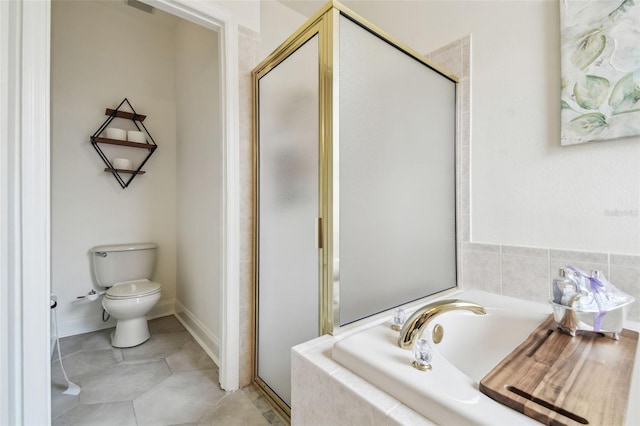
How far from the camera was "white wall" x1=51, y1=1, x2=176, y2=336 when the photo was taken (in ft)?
7.30

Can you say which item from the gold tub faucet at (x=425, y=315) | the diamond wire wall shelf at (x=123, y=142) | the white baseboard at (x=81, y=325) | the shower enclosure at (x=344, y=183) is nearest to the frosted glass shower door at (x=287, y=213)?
the shower enclosure at (x=344, y=183)

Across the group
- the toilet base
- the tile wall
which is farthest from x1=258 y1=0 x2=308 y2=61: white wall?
the toilet base

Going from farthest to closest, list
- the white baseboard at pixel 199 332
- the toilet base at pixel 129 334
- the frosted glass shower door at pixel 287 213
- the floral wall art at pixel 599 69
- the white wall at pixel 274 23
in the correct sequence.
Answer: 1. the toilet base at pixel 129 334
2. the white baseboard at pixel 199 332
3. the white wall at pixel 274 23
4. the frosted glass shower door at pixel 287 213
5. the floral wall art at pixel 599 69

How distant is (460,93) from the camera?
1.58 meters

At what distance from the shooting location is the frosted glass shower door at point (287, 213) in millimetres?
1168

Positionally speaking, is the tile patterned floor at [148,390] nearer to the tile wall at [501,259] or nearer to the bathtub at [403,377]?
the bathtub at [403,377]

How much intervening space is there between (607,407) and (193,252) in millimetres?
2476

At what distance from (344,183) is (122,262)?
86.8 inches

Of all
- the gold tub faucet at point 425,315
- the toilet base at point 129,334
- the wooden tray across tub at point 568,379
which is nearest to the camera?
the wooden tray across tub at point 568,379

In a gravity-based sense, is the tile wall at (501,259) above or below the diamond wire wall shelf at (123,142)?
below

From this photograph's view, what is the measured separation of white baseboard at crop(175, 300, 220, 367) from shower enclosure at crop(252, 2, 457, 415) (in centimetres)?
50

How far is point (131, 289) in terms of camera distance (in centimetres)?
209

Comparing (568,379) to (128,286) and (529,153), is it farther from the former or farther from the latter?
(128,286)

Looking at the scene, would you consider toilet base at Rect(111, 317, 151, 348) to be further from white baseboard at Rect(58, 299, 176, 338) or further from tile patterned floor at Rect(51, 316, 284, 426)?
white baseboard at Rect(58, 299, 176, 338)
